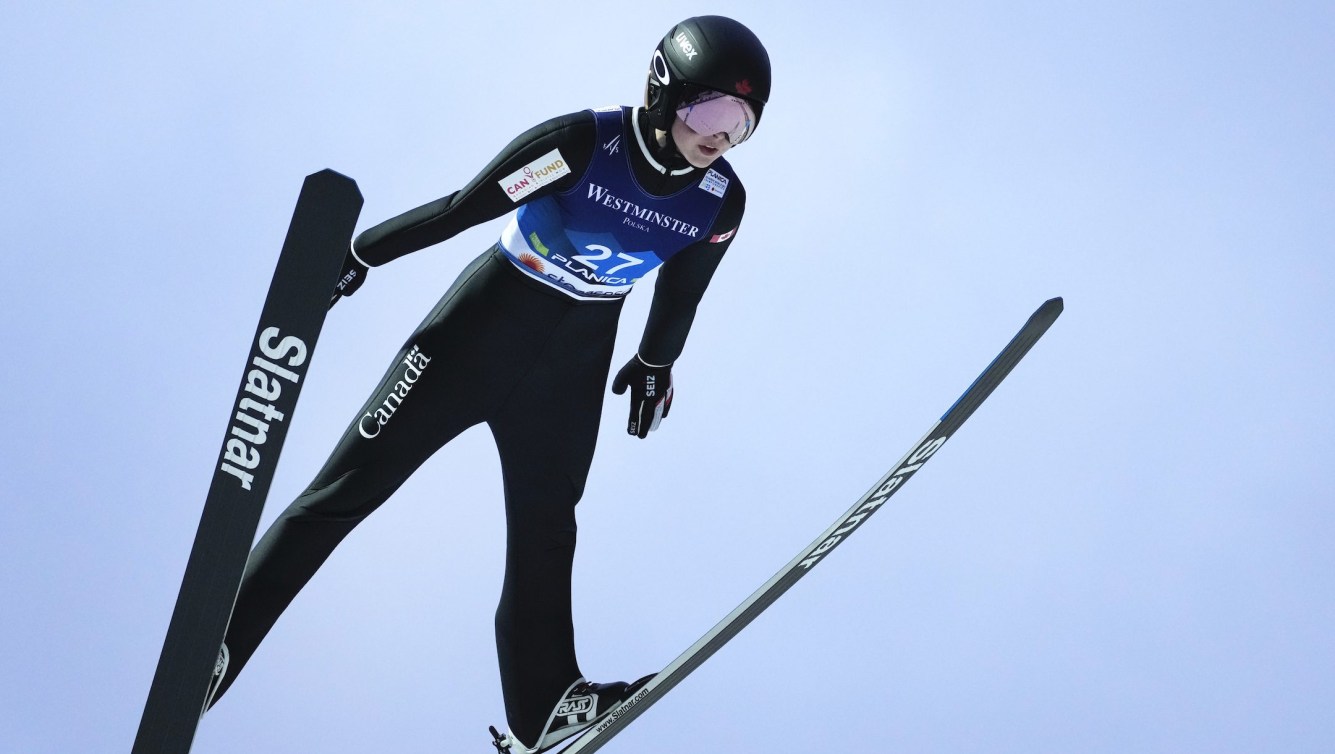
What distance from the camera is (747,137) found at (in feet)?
12.9

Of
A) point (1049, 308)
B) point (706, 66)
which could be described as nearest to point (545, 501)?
point (706, 66)

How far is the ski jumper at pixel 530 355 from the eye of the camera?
3885mm

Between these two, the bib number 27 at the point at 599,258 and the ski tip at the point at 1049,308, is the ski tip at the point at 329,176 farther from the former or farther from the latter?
the ski tip at the point at 1049,308

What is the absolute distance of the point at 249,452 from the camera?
10.8 ft

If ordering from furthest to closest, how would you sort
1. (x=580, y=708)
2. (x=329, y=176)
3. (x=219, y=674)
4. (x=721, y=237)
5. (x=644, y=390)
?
(x=644, y=390), (x=580, y=708), (x=721, y=237), (x=219, y=674), (x=329, y=176)

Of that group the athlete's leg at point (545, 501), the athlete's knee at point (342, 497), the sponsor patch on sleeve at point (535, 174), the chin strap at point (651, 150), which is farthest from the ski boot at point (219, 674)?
the chin strap at point (651, 150)

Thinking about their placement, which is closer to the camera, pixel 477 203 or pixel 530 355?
pixel 477 203

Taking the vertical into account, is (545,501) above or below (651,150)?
below

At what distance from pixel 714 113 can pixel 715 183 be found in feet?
1.14

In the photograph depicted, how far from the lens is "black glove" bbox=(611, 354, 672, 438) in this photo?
4535mm

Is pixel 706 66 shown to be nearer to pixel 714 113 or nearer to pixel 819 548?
pixel 714 113

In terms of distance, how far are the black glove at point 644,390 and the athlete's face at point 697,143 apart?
0.85m

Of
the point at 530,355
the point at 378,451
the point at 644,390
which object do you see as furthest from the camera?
the point at 644,390

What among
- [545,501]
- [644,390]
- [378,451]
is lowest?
[545,501]
